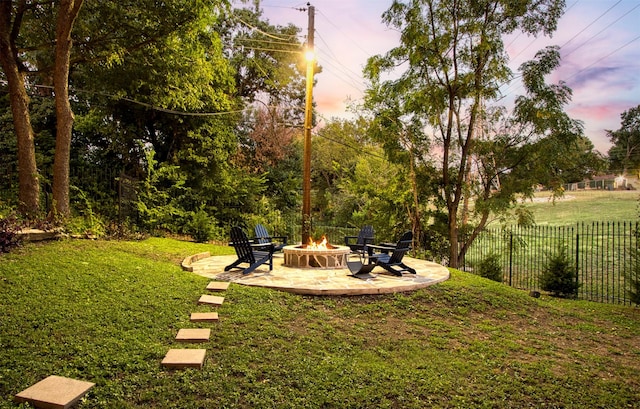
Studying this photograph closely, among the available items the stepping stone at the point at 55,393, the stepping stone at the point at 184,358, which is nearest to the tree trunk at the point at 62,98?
the stepping stone at the point at 184,358

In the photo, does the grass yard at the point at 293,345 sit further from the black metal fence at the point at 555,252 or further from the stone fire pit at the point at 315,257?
the black metal fence at the point at 555,252

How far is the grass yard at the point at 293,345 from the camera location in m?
3.05

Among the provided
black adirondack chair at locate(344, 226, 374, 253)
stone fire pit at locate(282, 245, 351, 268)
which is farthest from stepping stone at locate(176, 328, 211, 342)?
black adirondack chair at locate(344, 226, 374, 253)

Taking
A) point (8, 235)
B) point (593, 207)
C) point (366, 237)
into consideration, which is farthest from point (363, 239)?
point (593, 207)

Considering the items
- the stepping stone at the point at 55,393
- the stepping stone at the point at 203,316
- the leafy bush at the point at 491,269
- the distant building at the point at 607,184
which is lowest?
the leafy bush at the point at 491,269

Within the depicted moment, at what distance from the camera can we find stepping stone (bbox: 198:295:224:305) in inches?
198

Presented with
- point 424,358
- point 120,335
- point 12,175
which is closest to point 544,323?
point 424,358

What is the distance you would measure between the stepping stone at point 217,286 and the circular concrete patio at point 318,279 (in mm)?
448

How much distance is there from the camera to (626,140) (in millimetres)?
17891

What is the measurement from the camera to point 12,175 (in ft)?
38.0

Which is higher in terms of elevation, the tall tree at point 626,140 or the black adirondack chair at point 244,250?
the tall tree at point 626,140

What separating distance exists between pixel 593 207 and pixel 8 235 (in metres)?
26.6

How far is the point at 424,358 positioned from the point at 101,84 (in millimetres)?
13010

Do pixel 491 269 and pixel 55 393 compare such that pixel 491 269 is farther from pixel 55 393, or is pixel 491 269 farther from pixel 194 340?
pixel 55 393
